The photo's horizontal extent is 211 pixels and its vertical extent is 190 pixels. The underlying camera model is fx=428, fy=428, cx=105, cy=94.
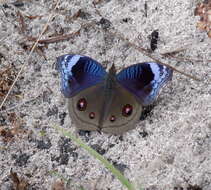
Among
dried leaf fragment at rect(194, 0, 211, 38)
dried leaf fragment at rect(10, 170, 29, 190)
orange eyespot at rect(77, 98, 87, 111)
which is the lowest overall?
dried leaf fragment at rect(10, 170, 29, 190)

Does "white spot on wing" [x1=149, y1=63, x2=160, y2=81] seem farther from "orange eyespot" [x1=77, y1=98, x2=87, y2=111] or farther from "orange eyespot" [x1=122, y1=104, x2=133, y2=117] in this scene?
"orange eyespot" [x1=77, y1=98, x2=87, y2=111]

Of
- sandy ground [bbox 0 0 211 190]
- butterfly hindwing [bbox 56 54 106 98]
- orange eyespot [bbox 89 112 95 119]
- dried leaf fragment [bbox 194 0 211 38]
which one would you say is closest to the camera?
sandy ground [bbox 0 0 211 190]

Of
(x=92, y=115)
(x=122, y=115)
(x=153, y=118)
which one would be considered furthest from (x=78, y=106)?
(x=153, y=118)

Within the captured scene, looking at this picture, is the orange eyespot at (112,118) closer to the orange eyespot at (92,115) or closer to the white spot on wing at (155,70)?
the orange eyespot at (92,115)

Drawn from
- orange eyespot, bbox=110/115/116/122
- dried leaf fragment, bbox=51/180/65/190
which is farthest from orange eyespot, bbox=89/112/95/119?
dried leaf fragment, bbox=51/180/65/190

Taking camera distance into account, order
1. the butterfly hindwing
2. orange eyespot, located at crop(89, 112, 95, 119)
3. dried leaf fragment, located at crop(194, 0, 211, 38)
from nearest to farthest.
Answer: orange eyespot, located at crop(89, 112, 95, 119) < the butterfly hindwing < dried leaf fragment, located at crop(194, 0, 211, 38)

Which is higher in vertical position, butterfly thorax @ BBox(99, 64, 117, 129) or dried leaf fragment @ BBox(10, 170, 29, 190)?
butterfly thorax @ BBox(99, 64, 117, 129)
